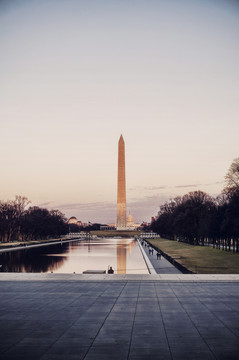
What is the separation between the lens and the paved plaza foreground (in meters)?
8.35

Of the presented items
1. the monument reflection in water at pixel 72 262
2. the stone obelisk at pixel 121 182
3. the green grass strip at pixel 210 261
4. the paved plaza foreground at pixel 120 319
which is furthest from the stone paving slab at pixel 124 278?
the stone obelisk at pixel 121 182

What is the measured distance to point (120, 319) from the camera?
36.7 ft

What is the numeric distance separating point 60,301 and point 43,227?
9940 cm

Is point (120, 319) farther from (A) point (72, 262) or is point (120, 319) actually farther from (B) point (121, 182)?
(B) point (121, 182)

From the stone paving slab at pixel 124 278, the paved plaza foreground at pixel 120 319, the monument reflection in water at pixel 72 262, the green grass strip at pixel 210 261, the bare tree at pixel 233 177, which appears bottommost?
the monument reflection in water at pixel 72 262

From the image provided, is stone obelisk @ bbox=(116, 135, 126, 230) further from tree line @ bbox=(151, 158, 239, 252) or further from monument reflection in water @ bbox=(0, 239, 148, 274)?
monument reflection in water @ bbox=(0, 239, 148, 274)

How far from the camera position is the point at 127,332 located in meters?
9.78

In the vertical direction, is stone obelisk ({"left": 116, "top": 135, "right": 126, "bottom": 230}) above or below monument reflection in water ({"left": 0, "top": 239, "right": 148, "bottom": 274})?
above

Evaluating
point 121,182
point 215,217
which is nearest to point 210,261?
point 215,217

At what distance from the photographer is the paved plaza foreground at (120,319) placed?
8.35 meters

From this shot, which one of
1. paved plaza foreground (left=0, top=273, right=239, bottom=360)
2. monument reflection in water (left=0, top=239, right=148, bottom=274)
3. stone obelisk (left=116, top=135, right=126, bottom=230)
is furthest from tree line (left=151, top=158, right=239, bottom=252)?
paved plaza foreground (left=0, top=273, right=239, bottom=360)

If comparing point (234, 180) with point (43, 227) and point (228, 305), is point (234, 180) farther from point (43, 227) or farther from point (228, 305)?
point (43, 227)

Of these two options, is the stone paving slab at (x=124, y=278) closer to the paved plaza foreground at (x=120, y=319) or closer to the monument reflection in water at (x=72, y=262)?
the paved plaza foreground at (x=120, y=319)

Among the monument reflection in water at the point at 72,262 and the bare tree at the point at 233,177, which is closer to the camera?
the monument reflection in water at the point at 72,262
